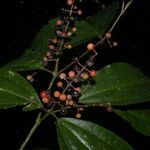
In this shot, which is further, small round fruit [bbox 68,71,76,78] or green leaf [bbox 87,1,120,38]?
green leaf [bbox 87,1,120,38]

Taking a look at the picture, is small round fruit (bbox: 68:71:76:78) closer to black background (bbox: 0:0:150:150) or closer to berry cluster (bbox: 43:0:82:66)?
berry cluster (bbox: 43:0:82:66)

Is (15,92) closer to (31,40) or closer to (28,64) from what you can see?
(28,64)

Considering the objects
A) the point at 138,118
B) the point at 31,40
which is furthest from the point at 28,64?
the point at 31,40

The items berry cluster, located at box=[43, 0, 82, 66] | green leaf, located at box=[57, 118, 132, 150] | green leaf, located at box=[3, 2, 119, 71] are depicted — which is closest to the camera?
green leaf, located at box=[57, 118, 132, 150]

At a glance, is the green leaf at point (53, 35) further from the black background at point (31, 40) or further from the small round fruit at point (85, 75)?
the black background at point (31, 40)

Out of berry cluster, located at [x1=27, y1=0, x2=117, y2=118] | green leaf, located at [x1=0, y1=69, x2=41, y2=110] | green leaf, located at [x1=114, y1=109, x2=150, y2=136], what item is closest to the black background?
green leaf, located at [x1=114, y1=109, x2=150, y2=136]

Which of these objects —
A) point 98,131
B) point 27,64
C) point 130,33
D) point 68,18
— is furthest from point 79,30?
point 130,33

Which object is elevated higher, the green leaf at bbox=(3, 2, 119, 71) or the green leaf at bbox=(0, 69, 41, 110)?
the green leaf at bbox=(3, 2, 119, 71)
